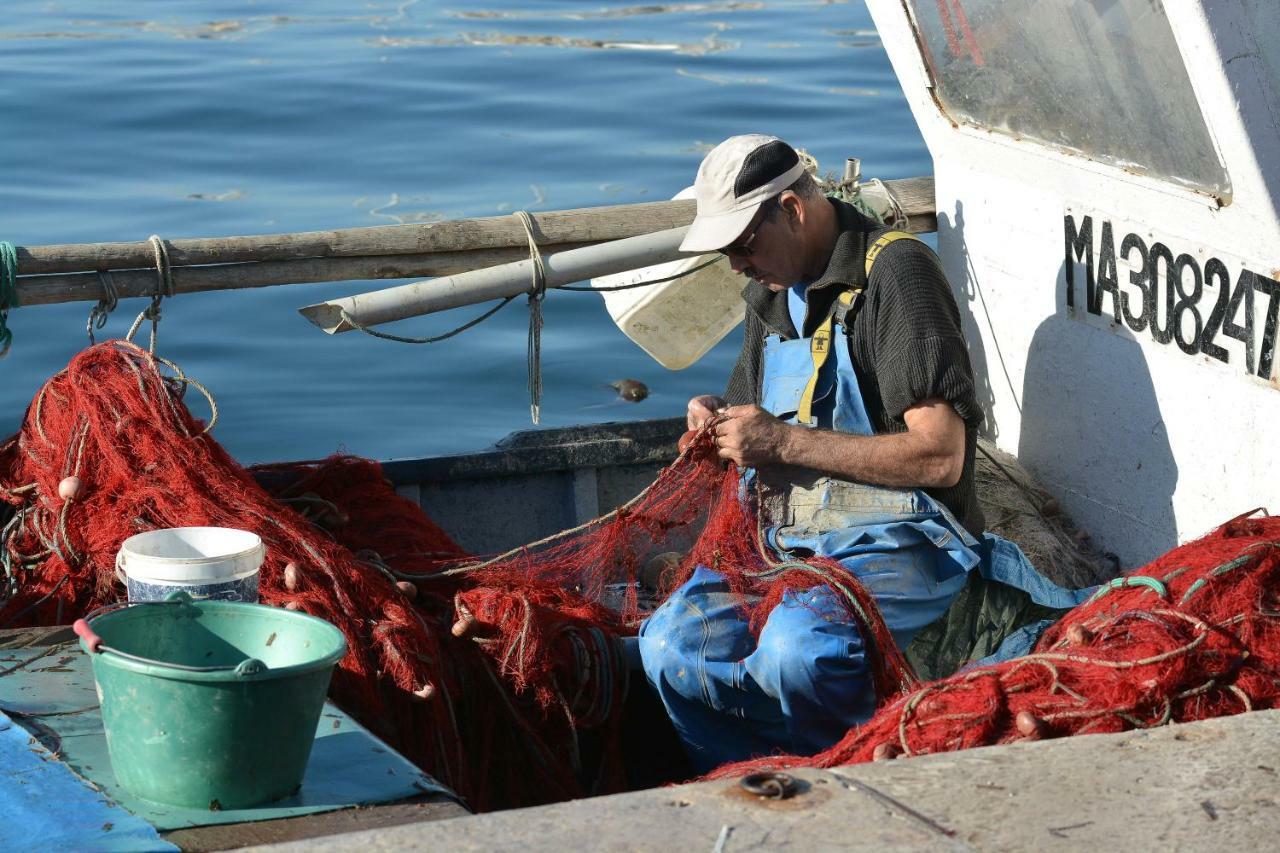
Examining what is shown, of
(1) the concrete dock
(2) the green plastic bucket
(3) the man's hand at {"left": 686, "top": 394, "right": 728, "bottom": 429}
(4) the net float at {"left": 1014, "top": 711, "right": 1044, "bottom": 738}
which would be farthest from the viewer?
(3) the man's hand at {"left": 686, "top": 394, "right": 728, "bottom": 429}

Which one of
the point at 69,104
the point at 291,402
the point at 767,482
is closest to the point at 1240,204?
the point at 767,482

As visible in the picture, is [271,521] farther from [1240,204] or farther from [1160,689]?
[1240,204]

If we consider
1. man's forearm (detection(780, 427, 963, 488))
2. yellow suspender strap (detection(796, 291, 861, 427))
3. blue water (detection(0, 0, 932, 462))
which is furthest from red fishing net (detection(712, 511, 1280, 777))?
blue water (detection(0, 0, 932, 462))

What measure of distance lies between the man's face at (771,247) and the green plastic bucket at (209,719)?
1.72 meters

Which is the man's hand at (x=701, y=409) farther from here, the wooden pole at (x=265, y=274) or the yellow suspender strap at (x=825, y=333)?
the wooden pole at (x=265, y=274)

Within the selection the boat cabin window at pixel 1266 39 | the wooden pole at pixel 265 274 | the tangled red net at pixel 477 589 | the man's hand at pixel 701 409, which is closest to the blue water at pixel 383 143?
the wooden pole at pixel 265 274

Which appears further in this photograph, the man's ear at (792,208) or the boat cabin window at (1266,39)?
the man's ear at (792,208)

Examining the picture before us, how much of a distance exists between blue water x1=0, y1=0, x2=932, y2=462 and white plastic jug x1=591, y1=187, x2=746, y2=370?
3933 mm

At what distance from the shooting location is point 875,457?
4.18 meters

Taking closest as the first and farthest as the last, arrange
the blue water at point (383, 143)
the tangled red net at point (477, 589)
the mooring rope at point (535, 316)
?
the tangled red net at point (477, 589), the mooring rope at point (535, 316), the blue water at point (383, 143)

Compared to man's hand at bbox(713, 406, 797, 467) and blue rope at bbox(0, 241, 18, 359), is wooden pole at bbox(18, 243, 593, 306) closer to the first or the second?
blue rope at bbox(0, 241, 18, 359)

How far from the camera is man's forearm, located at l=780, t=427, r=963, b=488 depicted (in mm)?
4152

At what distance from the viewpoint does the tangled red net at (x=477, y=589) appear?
133 inches

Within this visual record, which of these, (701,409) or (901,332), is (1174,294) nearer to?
(901,332)
